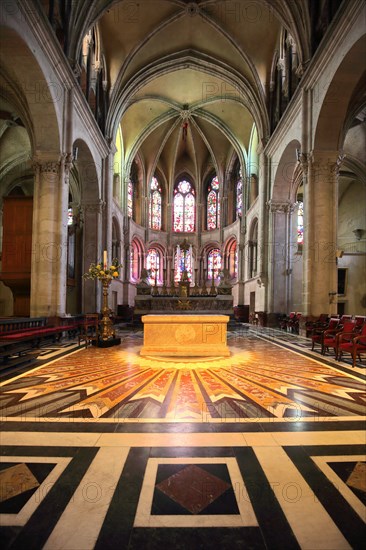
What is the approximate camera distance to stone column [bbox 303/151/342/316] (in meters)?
13.2

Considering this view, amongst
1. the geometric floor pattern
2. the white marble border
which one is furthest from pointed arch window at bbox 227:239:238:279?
the white marble border

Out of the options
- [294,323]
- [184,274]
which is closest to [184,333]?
[294,323]

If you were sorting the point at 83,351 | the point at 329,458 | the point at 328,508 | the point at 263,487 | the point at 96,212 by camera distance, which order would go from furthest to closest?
the point at 96,212
the point at 83,351
the point at 329,458
the point at 263,487
the point at 328,508

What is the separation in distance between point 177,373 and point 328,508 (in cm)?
414

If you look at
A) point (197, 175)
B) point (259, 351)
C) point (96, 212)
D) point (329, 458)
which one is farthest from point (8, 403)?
point (197, 175)

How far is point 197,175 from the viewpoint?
34844mm

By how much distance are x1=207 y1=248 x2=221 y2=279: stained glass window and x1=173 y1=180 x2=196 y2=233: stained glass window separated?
3512mm

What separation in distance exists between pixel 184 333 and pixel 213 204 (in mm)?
28678

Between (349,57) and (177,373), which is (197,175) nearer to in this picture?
(349,57)

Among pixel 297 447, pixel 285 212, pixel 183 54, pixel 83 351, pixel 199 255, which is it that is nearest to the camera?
pixel 297 447

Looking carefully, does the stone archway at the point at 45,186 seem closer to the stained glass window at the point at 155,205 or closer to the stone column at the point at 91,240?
the stone column at the point at 91,240

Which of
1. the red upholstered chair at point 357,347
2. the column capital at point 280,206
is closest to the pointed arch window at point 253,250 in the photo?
the column capital at point 280,206

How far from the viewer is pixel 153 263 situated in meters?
34.5

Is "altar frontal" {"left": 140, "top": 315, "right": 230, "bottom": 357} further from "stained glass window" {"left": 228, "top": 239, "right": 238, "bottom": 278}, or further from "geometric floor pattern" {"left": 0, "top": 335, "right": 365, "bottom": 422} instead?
"stained glass window" {"left": 228, "top": 239, "right": 238, "bottom": 278}
